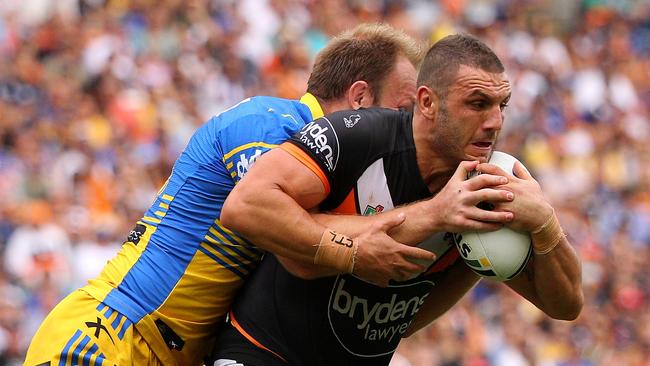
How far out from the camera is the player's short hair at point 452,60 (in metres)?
5.01

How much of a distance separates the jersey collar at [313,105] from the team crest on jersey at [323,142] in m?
0.67

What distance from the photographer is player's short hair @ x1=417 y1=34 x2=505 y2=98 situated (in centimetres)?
501

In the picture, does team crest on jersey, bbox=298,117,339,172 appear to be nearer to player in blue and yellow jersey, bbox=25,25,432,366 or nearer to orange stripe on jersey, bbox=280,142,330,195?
orange stripe on jersey, bbox=280,142,330,195

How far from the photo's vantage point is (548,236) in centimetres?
499

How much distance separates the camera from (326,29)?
1669 cm

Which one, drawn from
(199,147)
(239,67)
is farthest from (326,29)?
(199,147)

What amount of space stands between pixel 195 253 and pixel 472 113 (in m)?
1.38

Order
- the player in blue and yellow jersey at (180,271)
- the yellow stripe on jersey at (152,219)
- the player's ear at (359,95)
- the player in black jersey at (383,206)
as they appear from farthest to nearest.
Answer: the player's ear at (359,95) < the yellow stripe on jersey at (152,219) < the player in blue and yellow jersey at (180,271) < the player in black jersey at (383,206)

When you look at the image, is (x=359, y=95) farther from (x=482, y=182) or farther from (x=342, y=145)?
(x=482, y=182)

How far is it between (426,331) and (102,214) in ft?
11.0

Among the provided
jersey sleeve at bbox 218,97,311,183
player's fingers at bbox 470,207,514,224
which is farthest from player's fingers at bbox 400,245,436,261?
jersey sleeve at bbox 218,97,311,183

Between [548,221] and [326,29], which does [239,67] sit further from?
[548,221]

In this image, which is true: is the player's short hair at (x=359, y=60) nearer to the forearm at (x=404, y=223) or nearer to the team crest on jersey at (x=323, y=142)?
the team crest on jersey at (x=323, y=142)

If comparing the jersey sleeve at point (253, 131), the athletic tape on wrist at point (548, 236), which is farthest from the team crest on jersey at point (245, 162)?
the athletic tape on wrist at point (548, 236)
